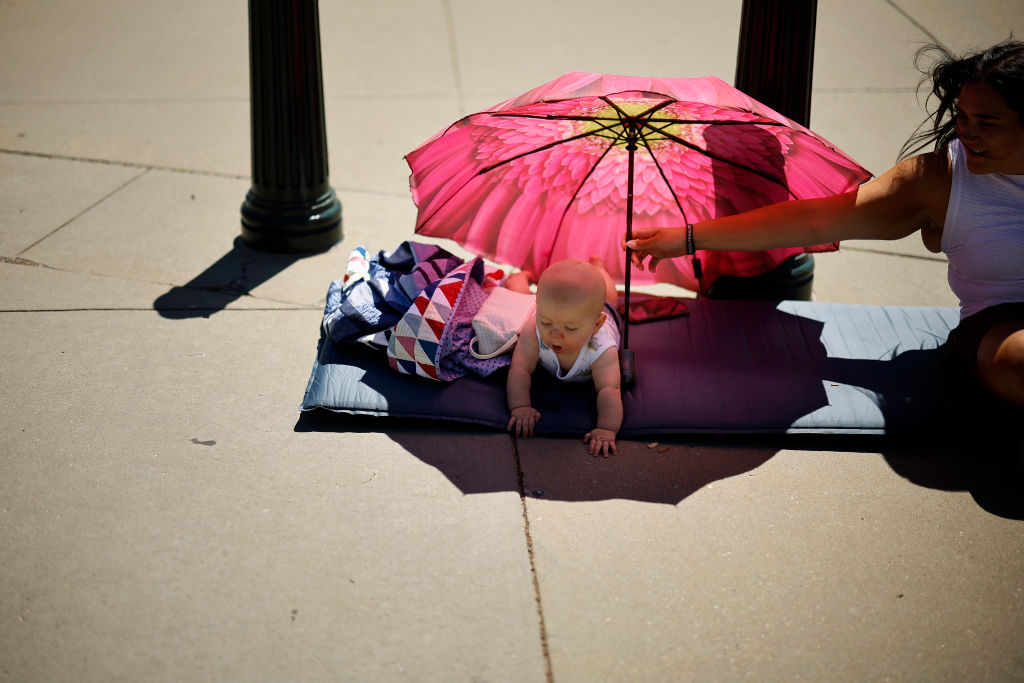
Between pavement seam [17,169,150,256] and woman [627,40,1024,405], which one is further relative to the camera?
pavement seam [17,169,150,256]

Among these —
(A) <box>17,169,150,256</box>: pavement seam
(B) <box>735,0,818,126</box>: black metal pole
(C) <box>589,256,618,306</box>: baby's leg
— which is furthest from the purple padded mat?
(A) <box>17,169,150,256</box>: pavement seam

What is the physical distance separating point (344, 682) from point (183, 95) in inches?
195

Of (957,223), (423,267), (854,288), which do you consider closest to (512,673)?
(423,267)

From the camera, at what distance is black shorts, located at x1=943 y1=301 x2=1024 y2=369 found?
10.9 ft

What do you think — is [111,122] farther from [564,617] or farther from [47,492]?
[564,617]

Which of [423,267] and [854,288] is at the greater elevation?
[423,267]

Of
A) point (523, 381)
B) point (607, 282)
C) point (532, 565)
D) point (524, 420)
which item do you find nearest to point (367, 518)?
point (532, 565)

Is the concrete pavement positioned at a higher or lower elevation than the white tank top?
lower

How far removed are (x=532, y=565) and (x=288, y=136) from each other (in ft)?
8.61

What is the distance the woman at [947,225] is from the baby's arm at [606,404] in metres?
0.42

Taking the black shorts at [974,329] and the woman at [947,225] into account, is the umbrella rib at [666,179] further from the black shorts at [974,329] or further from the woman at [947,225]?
the black shorts at [974,329]

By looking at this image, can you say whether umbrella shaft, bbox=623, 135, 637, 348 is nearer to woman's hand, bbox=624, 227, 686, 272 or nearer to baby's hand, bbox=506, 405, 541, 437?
woman's hand, bbox=624, 227, 686, 272

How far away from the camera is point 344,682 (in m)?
2.34

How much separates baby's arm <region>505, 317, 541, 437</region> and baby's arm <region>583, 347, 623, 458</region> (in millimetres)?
217
